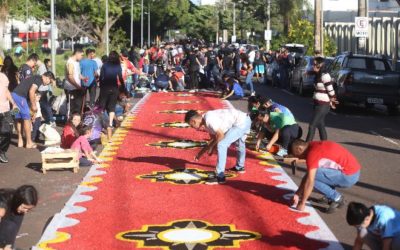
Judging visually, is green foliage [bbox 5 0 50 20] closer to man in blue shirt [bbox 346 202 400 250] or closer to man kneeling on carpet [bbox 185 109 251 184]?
man kneeling on carpet [bbox 185 109 251 184]

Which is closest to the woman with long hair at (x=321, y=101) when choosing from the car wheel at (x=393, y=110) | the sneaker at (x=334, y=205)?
the sneaker at (x=334, y=205)

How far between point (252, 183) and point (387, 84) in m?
11.7

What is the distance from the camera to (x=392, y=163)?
1280 cm

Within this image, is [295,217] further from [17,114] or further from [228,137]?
[17,114]

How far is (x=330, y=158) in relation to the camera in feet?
28.5

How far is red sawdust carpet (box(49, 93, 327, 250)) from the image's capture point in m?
7.64

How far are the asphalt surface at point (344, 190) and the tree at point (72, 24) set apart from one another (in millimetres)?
56370

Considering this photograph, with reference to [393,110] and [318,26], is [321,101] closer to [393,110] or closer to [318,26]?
[393,110]

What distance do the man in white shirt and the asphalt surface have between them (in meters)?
2.04

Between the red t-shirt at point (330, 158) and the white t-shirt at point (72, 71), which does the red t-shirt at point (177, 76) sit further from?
the red t-shirt at point (330, 158)

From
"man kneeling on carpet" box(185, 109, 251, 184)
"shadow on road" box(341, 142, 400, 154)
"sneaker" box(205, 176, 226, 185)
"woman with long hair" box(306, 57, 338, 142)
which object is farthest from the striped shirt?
"sneaker" box(205, 176, 226, 185)

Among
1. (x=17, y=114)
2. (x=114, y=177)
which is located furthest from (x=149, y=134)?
(x=114, y=177)

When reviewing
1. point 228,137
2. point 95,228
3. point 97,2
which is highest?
point 97,2

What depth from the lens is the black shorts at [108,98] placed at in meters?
16.3
